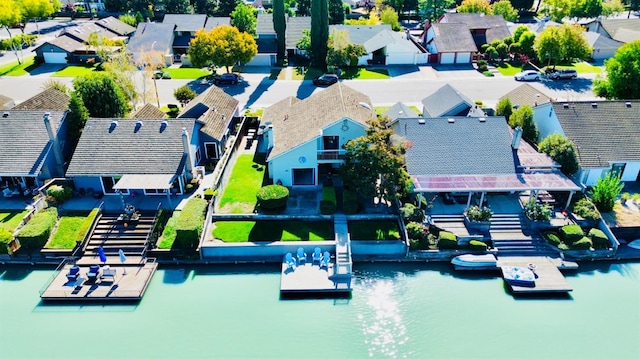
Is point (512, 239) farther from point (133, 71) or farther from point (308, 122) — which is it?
point (133, 71)

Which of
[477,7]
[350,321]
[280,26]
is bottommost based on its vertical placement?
[350,321]

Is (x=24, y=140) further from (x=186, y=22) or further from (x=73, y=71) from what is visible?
(x=186, y=22)

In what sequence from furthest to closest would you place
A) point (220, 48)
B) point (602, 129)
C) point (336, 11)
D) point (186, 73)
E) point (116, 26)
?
point (336, 11), point (116, 26), point (186, 73), point (220, 48), point (602, 129)

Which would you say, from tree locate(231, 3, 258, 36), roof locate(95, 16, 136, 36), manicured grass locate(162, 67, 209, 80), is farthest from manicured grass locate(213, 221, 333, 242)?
roof locate(95, 16, 136, 36)

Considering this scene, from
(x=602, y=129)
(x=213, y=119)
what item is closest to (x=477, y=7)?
(x=602, y=129)

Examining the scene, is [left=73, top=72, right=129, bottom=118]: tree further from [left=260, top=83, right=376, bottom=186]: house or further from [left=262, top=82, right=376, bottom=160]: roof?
[left=260, top=83, right=376, bottom=186]: house

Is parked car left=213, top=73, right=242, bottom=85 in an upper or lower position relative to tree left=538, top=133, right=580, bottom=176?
lower

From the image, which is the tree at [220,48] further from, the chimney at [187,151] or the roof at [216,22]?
the chimney at [187,151]

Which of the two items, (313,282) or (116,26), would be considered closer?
(313,282)
